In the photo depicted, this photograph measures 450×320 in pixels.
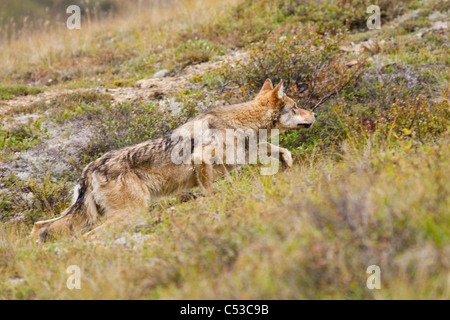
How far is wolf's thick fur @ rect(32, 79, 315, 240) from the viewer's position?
612cm

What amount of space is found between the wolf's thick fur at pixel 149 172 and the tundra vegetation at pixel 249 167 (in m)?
0.33

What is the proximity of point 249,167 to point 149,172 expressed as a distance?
4.77ft

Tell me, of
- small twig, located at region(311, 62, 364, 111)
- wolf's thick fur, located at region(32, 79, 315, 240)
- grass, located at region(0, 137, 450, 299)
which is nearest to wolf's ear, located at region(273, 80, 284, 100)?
wolf's thick fur, located at region(32, 79, 315, 240)

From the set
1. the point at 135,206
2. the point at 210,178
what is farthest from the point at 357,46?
the point at 135,206

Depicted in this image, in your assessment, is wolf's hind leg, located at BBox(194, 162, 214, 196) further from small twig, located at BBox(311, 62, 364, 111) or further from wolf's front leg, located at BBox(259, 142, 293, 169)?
small twig, located at BBox(311, 62, 364, 111)

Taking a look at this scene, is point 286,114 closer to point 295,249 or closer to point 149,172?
point 149,172

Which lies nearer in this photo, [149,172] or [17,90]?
[149,172]

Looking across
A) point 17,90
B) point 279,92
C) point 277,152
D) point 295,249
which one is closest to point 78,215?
point 277,152

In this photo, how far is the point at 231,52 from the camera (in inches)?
470

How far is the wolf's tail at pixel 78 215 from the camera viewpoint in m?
5.93

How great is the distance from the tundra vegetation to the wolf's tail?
0.33 meters

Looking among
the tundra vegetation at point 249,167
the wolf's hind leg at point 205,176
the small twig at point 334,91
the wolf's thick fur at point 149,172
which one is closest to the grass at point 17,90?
the tundra vegetation at point 249,167

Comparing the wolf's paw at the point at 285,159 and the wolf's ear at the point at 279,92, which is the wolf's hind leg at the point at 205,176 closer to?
the wolf's paw at the point at 285,159

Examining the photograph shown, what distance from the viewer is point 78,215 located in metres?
6.12
